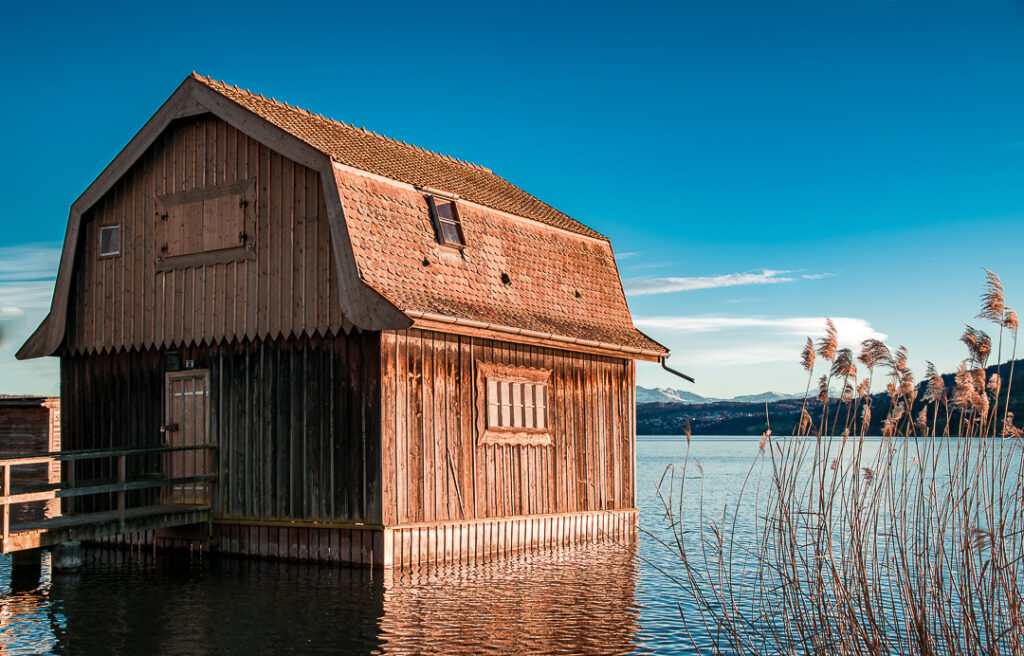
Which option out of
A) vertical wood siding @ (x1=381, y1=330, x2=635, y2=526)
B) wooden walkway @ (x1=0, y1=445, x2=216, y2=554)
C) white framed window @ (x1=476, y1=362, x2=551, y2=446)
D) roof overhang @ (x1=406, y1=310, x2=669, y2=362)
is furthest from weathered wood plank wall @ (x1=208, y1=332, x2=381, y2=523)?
white framed window @ (x1=476, y1=362, x2=551, y2=446)

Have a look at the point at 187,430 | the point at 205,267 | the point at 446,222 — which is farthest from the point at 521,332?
the point at 187,430

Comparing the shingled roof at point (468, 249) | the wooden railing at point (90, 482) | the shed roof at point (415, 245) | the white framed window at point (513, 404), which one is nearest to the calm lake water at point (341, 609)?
the wooden railing at point (90, 482)

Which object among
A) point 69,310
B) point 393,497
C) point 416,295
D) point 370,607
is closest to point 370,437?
point 393,497

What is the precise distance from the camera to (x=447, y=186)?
19.1 m

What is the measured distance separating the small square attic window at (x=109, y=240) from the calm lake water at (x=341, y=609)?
19.0 feet

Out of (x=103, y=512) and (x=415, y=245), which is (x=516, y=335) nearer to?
(x=415, y=245)

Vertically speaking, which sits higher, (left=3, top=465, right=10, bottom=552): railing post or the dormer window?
the dormer window

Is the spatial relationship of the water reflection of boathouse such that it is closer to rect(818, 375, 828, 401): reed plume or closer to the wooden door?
the wooden door

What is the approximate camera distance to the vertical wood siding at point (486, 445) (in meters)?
15.8

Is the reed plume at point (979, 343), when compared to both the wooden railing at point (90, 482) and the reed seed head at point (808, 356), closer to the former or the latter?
the reed seed head at point (808, 356)

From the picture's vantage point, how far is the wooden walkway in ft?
44.9

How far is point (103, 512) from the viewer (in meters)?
16.3

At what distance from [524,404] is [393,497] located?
13.3 ft

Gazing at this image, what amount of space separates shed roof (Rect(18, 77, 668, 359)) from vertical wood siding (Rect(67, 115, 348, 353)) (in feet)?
1.16
